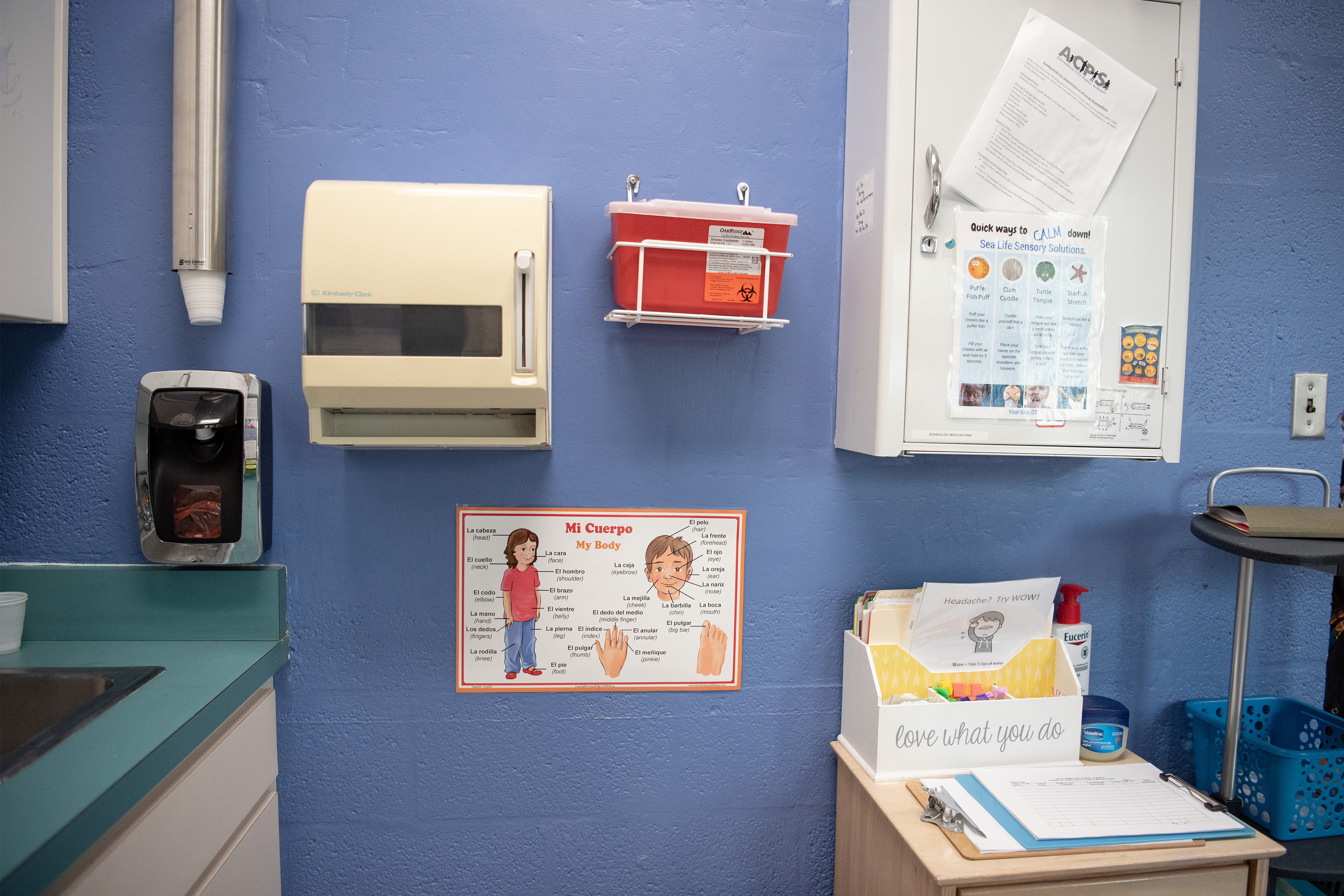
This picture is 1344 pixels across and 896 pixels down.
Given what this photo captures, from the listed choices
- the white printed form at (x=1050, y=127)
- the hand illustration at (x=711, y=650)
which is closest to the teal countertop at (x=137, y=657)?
the hand illustration at (x=711, y=650)

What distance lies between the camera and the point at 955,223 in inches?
51.7

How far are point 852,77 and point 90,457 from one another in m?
1.72

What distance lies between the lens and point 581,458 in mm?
1517

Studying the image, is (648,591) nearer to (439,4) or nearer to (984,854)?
(984,854)

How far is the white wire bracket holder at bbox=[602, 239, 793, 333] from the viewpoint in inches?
50.6

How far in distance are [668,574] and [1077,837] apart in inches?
33.1

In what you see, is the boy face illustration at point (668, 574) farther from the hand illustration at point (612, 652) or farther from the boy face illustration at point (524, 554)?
the boy face illustration at point (524, 554)

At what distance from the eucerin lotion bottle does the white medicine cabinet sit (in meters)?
0.34

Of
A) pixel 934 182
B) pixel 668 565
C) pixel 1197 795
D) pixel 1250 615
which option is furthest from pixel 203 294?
pixel 1250 615

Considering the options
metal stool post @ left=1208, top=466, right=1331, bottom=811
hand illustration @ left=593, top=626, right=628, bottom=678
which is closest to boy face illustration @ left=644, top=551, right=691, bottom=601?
hand illustration @ left=593, top=626, right=628, bottom=678

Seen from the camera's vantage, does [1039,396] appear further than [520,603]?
No

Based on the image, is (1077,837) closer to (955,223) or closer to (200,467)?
(955,223)

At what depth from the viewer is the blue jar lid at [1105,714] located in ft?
4.84

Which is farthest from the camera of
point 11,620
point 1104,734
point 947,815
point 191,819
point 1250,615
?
point 1250,615
